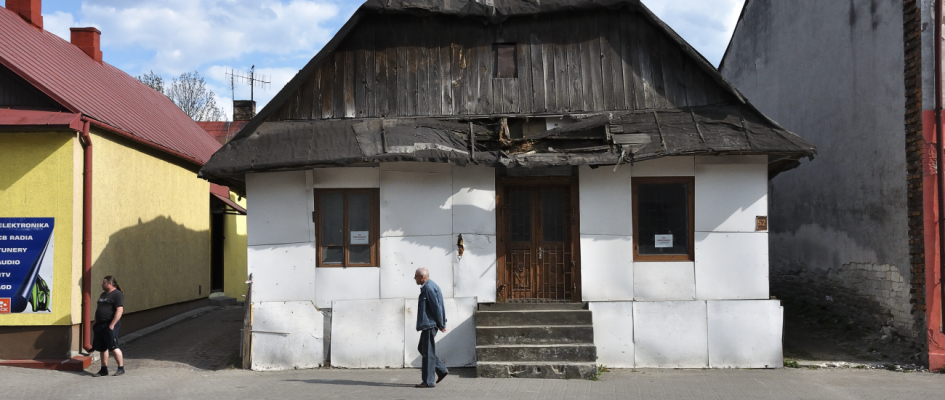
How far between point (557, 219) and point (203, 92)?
38.2 metres

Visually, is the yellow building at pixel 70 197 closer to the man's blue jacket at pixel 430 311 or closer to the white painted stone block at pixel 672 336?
the man's blue jacket at pixel 430 311

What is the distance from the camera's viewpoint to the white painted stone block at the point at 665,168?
36.4 ft

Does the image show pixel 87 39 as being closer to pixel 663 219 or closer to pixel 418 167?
pixel 418 167

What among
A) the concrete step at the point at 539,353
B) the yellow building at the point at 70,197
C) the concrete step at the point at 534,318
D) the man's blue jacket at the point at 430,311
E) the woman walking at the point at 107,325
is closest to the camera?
the man's blue jacket at the point at 430,311

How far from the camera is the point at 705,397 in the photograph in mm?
8922

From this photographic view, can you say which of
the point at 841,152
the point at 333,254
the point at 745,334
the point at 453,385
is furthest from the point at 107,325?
the point at 841,152

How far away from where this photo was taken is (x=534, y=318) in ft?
35.2

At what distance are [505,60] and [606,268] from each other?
141 inches

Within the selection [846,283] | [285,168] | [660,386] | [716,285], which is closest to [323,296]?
[285,168]

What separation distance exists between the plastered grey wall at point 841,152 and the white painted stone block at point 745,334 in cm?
195

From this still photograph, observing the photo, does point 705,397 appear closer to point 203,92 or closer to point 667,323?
point 667,323

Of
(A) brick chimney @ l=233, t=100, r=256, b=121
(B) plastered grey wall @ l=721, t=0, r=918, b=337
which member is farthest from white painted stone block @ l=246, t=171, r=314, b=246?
(A) brick chimney @ l=233, t=100, r=256, b=121

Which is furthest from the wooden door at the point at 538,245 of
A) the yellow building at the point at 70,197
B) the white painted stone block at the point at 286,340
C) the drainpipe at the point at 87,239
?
the yellow building at the point at 70,197

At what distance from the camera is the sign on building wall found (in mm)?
11234
